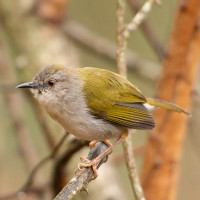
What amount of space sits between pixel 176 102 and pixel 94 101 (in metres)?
0.87

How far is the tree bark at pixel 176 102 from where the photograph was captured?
3.87 m

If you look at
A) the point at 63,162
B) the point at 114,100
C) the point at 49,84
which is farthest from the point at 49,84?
the point at 63,162

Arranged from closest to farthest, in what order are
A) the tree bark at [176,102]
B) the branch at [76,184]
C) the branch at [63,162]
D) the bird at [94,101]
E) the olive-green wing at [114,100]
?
the branch at [76,184] → the branch at [63,162] → the bird at [94,101] → the olive-green wing at [114,100] → the tree bark at [176,102]

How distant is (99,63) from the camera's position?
27.3 ft

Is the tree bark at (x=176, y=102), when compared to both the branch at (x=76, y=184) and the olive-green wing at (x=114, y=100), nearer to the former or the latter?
the olive-green wing at (x=114, y=100)

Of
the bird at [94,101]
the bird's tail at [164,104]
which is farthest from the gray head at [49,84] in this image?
the bird's tail at [164,104]

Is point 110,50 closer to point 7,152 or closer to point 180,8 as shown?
point 180,8

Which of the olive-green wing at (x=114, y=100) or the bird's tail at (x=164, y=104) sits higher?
the olive-green wing at (x=114, y=100)

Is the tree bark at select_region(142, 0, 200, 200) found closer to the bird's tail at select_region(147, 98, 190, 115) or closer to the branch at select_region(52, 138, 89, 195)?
the bird's tail at select_region(147, 98, 190, 115)

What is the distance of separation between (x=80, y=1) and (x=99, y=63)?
5.17 ft

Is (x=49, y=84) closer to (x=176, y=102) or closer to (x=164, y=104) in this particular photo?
(x=164, y=104)

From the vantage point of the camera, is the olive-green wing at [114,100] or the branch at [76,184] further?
the olive-green wing at [114,100]

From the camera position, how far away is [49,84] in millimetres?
3580

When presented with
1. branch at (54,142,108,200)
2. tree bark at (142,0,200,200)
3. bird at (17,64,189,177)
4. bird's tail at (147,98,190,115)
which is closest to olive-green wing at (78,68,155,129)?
bird at (17,64,189,177)
